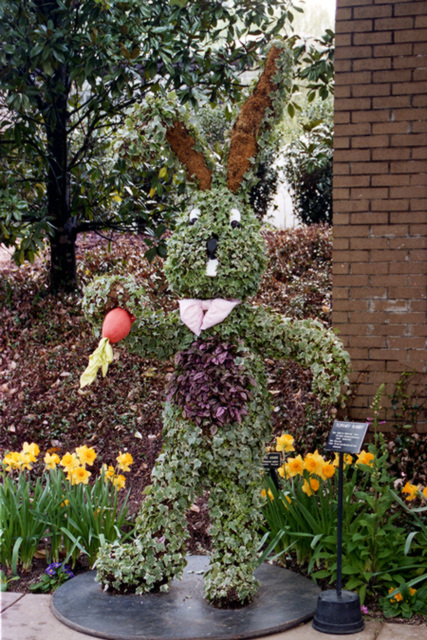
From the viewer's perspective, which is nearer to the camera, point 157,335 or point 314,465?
point 157,335

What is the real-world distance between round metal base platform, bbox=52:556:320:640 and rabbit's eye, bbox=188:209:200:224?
67.8 inches

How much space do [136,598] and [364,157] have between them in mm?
3205

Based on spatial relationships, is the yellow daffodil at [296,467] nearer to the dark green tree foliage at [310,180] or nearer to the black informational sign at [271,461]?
the black informational sign at [271,461]

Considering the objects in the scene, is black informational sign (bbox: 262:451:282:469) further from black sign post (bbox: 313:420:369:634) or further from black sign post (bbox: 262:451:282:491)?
black sign post (bbox: 313:420:369:634)

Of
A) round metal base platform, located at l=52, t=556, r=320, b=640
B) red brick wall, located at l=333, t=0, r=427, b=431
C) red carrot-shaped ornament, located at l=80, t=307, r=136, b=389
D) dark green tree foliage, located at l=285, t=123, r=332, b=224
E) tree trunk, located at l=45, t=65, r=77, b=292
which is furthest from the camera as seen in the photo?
dark green tree foliage, located at l=285, t=123, r=332, b=224


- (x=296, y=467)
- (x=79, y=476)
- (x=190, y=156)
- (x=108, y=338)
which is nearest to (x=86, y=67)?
(x=190, y=156)

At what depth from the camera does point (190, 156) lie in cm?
325

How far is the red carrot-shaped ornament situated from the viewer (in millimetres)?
2980

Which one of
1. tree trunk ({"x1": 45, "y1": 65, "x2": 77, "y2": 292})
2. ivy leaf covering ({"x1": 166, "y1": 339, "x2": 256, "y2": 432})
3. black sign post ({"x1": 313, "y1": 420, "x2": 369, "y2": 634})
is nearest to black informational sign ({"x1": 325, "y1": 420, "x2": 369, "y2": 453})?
black sign post ({"x1": 313, "y1": 420, "x2": 369, "y2": 634})

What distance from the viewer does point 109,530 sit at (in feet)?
12.0

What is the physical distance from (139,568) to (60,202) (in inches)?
172

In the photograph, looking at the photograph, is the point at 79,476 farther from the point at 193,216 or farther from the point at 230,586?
the point at 193,216

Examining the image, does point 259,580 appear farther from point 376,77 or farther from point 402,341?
point 376,77

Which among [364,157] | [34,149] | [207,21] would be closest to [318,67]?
[207,21]
